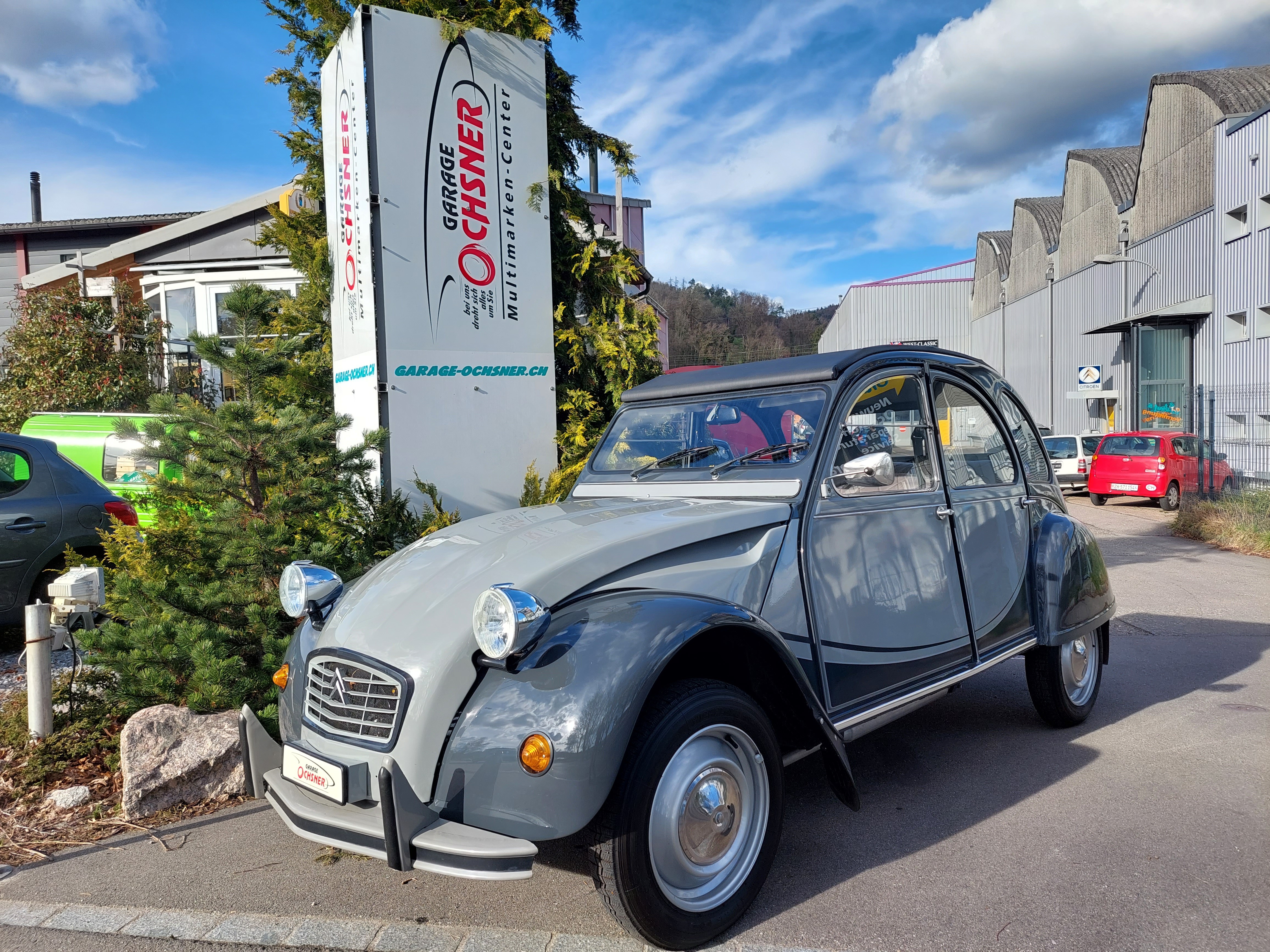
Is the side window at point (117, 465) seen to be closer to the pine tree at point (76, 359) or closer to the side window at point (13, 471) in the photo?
the side window at point (13, 471)

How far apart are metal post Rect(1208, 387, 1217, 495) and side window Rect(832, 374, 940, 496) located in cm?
1573

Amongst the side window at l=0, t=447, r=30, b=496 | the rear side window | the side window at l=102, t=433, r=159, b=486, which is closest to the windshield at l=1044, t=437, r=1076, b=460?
the rear side window

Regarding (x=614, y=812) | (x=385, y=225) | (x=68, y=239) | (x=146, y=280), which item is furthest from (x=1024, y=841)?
(x=68, y=239)

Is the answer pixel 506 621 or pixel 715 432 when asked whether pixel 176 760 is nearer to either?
pixel 506 621

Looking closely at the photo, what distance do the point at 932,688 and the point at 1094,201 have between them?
1306 inches

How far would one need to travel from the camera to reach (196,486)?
473 cm

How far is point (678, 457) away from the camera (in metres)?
4.16

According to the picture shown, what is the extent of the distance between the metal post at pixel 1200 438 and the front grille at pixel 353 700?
17964 millimetres

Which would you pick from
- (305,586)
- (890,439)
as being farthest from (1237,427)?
(305,586)

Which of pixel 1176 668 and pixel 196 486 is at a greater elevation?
pixel 196 486

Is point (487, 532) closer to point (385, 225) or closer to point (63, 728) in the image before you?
point (63, 728)

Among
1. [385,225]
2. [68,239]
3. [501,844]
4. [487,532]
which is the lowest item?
[501,844]

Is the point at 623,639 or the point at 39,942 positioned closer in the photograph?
the point at 623,639

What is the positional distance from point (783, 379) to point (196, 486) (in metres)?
3.13
